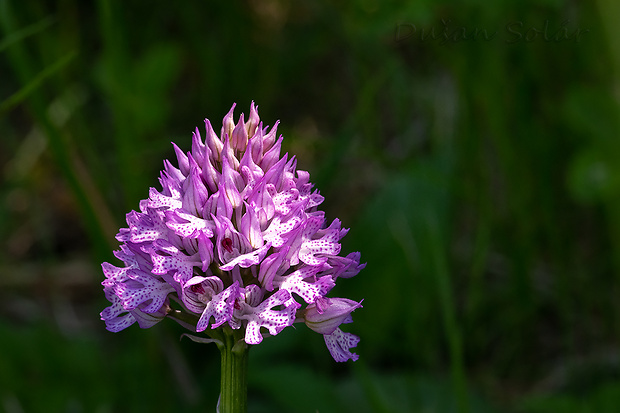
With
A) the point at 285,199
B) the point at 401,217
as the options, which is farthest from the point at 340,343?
the point at 401,217

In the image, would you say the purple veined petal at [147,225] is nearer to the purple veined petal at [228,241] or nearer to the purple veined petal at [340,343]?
the purple veined petal at [228,241]

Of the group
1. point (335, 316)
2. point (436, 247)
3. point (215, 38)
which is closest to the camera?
point (335, 316)

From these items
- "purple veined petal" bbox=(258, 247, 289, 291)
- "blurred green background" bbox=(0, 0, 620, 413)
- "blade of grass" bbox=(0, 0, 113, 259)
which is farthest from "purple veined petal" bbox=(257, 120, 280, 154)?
"blade of grass" bbox=(0, 0, 113, 259)

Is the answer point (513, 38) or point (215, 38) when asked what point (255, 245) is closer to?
point (513, 38)

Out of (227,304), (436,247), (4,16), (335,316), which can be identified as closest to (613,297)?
(436,247)

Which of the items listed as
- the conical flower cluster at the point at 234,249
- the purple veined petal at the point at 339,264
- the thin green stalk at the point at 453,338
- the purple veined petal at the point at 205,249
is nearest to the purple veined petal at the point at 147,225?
the conical flower cluster at the point at 234,249

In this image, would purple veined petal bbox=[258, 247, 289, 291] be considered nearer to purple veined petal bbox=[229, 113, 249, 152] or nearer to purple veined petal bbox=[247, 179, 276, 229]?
purple veined petal bbox=[247, 179, 276, 229]
